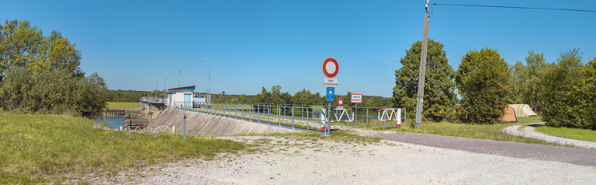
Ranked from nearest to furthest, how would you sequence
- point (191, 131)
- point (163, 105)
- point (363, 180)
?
point (363, 180) → point (191, 131) → point (163, 105)

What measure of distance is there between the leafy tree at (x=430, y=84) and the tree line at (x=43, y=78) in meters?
33.4

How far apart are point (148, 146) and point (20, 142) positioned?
10.1ft

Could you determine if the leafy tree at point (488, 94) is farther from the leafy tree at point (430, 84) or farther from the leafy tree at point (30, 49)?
the leafy tree at point (30, 49)

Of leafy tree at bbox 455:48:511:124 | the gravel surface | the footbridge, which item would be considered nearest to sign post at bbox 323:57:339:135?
the footbridge

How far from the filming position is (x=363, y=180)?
16.8ft

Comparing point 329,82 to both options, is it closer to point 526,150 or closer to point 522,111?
point 526,150

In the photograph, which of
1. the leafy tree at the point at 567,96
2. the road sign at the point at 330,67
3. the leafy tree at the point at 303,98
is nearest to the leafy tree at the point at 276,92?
the leafy tree at the point at 303,98

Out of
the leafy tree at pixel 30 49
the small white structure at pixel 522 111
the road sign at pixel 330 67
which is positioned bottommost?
the small white structure at pixel 522 111

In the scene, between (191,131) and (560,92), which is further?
(191,131)

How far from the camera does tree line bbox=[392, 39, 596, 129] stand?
19234 millimetres

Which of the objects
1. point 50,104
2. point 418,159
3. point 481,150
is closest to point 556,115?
point 481,150

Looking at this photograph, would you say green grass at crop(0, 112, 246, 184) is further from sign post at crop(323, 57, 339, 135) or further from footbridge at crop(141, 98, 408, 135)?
footbridge at crop(141, 98, 408, 135)

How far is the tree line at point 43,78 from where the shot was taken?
2842 centimetres

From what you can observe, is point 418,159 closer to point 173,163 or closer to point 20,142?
point 173,163
